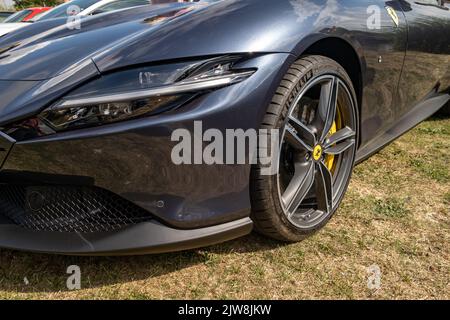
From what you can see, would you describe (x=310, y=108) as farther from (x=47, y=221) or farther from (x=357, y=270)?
(x=47, y=221)

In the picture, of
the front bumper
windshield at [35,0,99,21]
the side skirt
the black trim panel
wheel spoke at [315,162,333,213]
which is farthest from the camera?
windshield at [35,0,99,21]

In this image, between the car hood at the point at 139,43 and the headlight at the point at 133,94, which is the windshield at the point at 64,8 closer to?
the car hood at the point at 139,43

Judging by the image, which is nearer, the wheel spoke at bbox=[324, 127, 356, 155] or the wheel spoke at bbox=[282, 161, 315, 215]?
the wheel spoke at bbox=[282, 161, 315, 215]

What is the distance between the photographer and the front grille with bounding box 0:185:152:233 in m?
1.50

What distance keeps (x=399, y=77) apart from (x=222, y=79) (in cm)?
134

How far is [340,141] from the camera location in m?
2.07

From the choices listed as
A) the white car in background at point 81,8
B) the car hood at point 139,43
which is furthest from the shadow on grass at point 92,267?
the white car in background at point 81,8

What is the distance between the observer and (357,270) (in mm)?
1704

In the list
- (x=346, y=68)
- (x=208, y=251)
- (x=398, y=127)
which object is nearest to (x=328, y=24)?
(x=346, y=68)

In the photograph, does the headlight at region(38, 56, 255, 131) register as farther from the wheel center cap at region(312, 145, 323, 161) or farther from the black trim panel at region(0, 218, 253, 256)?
the wheel center cap at region(312, 145, 323, 161)

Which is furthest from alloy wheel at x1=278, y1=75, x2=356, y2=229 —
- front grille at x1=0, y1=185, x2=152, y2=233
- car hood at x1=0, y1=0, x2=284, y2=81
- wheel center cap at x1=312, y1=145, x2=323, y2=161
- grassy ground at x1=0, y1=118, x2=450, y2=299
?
front grille at x1=0, y1=185, x2=152, y2=233

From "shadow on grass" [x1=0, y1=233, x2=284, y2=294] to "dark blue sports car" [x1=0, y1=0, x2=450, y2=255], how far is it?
0.64 feet

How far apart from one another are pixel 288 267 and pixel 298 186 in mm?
349

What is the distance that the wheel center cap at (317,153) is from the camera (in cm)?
189
